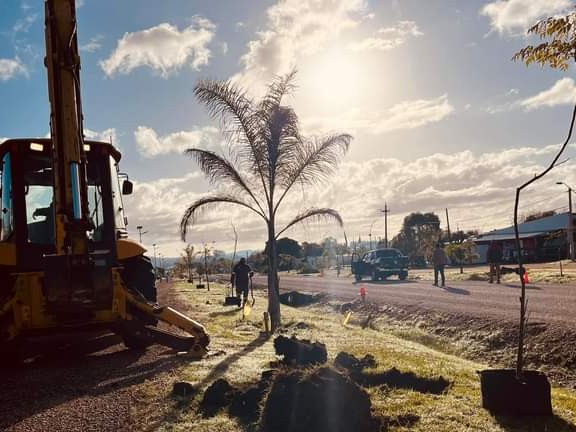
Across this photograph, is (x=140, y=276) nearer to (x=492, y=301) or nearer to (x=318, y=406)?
(x=318, y=406)

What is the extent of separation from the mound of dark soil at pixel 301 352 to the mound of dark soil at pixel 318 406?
1.78 m

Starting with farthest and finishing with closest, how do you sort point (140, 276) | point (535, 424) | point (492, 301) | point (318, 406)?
point (492, 301) < point (140, 276) < point (535, 424) < point (318, 406)

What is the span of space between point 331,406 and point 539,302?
13.2m

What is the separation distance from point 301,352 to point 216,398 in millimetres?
1637

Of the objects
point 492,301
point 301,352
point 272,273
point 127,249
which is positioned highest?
point 127,249

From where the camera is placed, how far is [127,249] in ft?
Result: 29.3

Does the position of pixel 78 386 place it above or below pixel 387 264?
above

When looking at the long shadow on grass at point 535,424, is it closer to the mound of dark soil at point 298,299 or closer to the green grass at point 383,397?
the green grass at point 383,397

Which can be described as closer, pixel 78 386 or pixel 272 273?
pixel 78 386

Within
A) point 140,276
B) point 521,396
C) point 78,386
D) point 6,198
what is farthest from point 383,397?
point 6,198

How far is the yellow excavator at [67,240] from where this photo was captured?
703 centimetres

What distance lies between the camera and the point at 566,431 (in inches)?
184

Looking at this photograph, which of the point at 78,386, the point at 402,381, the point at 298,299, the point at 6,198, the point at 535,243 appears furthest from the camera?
the point at 535,243

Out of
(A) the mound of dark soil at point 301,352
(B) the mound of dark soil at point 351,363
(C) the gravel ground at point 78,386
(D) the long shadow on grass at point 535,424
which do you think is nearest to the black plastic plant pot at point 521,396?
(D) the long shadow on grass at point 535,424
